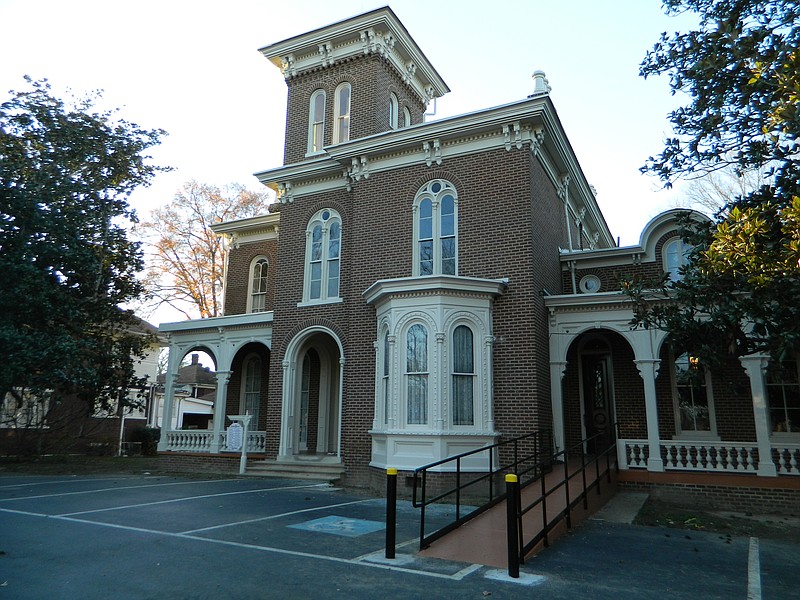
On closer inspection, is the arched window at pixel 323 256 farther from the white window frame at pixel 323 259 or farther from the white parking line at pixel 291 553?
the white parking line at pixel 291 553

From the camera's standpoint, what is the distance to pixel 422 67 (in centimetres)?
1958

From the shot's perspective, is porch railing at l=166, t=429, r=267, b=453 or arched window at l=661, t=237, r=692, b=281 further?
porch railing at l=166, t=429, r=267, b=453

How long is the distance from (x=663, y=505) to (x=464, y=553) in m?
6.09

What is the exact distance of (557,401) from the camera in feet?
42.6

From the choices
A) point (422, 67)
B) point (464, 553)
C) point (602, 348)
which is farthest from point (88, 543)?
point (422, 67)

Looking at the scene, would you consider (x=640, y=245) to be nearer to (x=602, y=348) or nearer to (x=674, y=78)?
(x=602, y=348)

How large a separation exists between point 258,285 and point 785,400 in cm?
1597

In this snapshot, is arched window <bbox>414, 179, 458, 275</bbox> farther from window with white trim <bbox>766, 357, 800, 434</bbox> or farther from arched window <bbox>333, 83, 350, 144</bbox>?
window with white trim <bbox>766, 357, 800, 434</bbox>

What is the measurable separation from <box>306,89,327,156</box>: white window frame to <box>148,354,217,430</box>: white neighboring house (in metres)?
19.4

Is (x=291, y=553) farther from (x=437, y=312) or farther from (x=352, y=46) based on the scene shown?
(x=352, y=46)

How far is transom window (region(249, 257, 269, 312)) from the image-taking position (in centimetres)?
2027

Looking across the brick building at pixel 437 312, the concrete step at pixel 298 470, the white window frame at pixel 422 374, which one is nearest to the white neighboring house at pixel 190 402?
the brick building at pixel 437 312

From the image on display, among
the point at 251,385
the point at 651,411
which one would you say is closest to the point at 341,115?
the point at 251,385

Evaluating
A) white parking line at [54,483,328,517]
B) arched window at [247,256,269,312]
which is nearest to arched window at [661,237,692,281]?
white parking line at [54,483,328,517]
